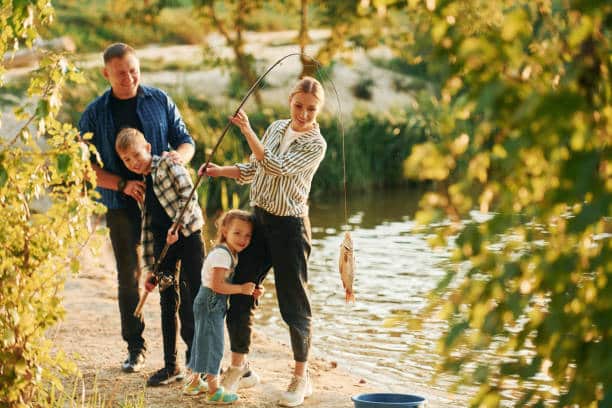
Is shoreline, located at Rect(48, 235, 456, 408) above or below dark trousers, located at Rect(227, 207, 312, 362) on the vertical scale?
below

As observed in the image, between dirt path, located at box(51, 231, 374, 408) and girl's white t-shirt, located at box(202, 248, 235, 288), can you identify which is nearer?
girl's white t-shirt, located at box(202, 248, 235, 288)

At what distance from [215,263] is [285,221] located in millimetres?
367

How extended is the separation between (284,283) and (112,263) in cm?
503

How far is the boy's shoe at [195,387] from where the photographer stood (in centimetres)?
504

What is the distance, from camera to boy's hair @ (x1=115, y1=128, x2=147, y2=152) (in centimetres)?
505

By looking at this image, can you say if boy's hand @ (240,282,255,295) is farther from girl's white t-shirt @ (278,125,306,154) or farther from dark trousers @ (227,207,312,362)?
girl's white t-shirt @ (278,125,306,154)

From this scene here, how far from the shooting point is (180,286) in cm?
527

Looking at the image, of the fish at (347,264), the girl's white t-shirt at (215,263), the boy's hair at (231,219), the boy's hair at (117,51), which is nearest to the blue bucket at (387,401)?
the fish at (347,264)

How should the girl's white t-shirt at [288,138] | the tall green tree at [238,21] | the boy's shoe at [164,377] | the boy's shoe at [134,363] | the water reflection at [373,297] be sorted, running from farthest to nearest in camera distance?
the tall green tree at [238,21] < the water reflection at [373,297] < the boy's shoe at [134,363] < the boy's shoe at [164,377] < the girl's white t-shirt at [288,138]

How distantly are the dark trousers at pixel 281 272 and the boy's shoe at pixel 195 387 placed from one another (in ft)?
0.71

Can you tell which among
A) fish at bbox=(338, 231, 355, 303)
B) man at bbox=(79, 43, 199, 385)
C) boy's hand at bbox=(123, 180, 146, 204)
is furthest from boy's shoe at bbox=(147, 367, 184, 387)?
fish at bbox=(338, 231, 355, 303)

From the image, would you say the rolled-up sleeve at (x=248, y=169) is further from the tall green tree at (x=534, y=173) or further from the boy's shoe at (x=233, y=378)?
the tall green tree at (x=534, y=173)

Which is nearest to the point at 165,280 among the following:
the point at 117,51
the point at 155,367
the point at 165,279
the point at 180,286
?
the point at 165,279

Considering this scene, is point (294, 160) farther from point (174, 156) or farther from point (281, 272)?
point (174, 156)
